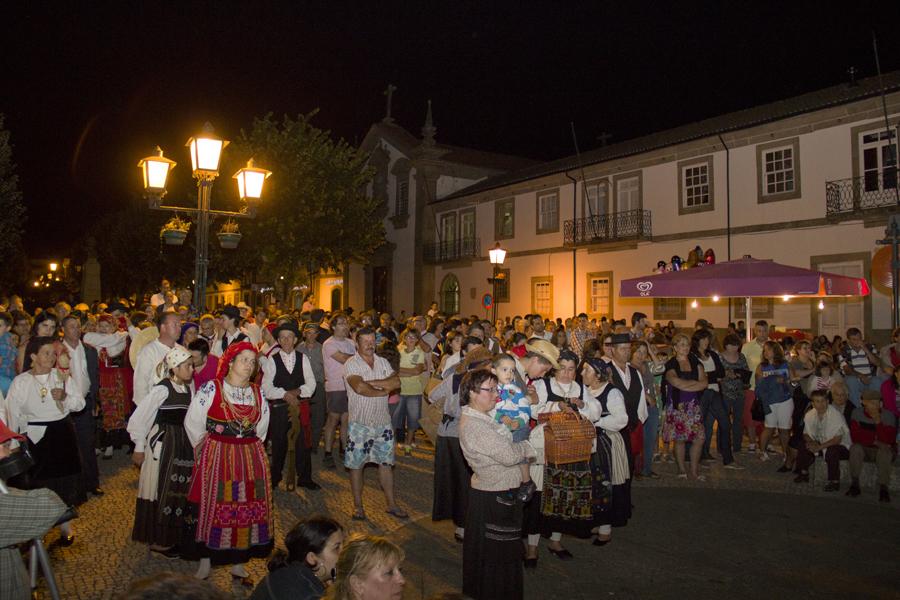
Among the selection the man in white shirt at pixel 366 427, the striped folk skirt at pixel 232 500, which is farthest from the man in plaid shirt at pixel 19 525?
the man in white shirt at pixel 366 427

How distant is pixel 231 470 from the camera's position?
491cm

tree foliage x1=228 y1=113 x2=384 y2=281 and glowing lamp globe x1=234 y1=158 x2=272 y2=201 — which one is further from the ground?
tree foliage x1=228 y1=113 x2=384 y2=281

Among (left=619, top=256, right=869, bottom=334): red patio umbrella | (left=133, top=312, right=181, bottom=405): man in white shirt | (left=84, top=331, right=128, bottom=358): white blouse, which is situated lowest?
(left=133, top=312, right=181, bottom=405): man in white shirt

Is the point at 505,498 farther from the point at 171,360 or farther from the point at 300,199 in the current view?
the point at 300,199

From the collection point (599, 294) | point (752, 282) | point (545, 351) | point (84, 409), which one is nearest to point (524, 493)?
point (545, 351)

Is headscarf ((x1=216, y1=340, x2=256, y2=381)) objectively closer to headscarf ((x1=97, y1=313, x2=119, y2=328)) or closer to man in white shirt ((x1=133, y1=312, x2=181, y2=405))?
man in white shirt ((x1=133, y1=312, x2=181, y2=405))

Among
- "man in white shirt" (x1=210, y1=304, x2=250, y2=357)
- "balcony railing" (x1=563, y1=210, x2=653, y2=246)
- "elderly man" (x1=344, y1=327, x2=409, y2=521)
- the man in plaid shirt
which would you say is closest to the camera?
the man in plaid shirt

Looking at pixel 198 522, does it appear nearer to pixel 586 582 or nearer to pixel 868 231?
pixel 586 582

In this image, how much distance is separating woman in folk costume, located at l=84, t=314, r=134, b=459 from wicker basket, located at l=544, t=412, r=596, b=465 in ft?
21.9

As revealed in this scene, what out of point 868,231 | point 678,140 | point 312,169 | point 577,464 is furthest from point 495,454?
point 312,169

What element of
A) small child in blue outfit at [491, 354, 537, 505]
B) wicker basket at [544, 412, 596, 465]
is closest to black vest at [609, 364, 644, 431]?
wicker basket at [544, 412, 596, 465]

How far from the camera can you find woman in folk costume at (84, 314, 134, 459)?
376 inches

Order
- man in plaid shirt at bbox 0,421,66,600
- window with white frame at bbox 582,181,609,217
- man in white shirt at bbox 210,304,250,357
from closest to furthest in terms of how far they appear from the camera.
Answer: man in plaid shirt at bbox 0,421,66,600 < man in white shirt at bbox 210,304,250,357 < window with white frame at bbox 582,181,609,217

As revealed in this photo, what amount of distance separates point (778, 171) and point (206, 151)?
17.7 metres
